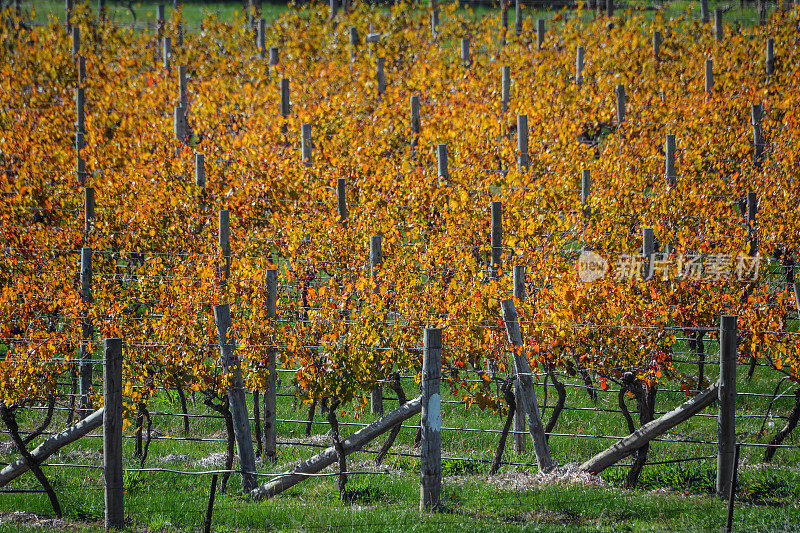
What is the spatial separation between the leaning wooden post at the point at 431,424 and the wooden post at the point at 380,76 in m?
13.9

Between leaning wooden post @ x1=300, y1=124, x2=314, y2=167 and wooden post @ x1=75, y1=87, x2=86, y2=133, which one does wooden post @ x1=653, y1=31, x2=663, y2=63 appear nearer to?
leaning wooden post @ x1=300, y1=124, x2=314, y2=167

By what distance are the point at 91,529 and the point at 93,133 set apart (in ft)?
39.1

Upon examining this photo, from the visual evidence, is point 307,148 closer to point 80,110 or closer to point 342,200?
point 342,200

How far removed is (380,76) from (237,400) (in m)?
13.7

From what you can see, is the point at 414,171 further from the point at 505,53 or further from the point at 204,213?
the point at 505,53

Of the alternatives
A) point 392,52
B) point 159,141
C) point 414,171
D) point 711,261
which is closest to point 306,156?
point 414,171

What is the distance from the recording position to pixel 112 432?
6266mm

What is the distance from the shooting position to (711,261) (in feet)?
34.9

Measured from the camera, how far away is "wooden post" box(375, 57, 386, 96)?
64.2 feet

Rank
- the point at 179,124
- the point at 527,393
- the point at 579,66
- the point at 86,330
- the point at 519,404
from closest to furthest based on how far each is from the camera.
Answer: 1. the point at 527,393
2. the point at 519,404
3. the point at 86,330
4. the point at 179,124
5. the point at 579,66

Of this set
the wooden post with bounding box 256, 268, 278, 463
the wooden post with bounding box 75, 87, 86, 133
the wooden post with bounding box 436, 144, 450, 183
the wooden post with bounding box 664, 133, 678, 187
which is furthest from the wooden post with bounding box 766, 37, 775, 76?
the wooden post with bounding box 75, 87, 86, 133

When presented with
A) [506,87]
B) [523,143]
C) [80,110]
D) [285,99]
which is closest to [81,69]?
[80,110]

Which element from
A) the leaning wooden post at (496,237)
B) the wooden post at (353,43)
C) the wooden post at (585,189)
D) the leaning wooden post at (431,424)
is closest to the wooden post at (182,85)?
the wooden post at (353,43)

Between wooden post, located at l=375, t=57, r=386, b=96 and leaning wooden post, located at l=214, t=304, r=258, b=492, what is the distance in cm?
1295
